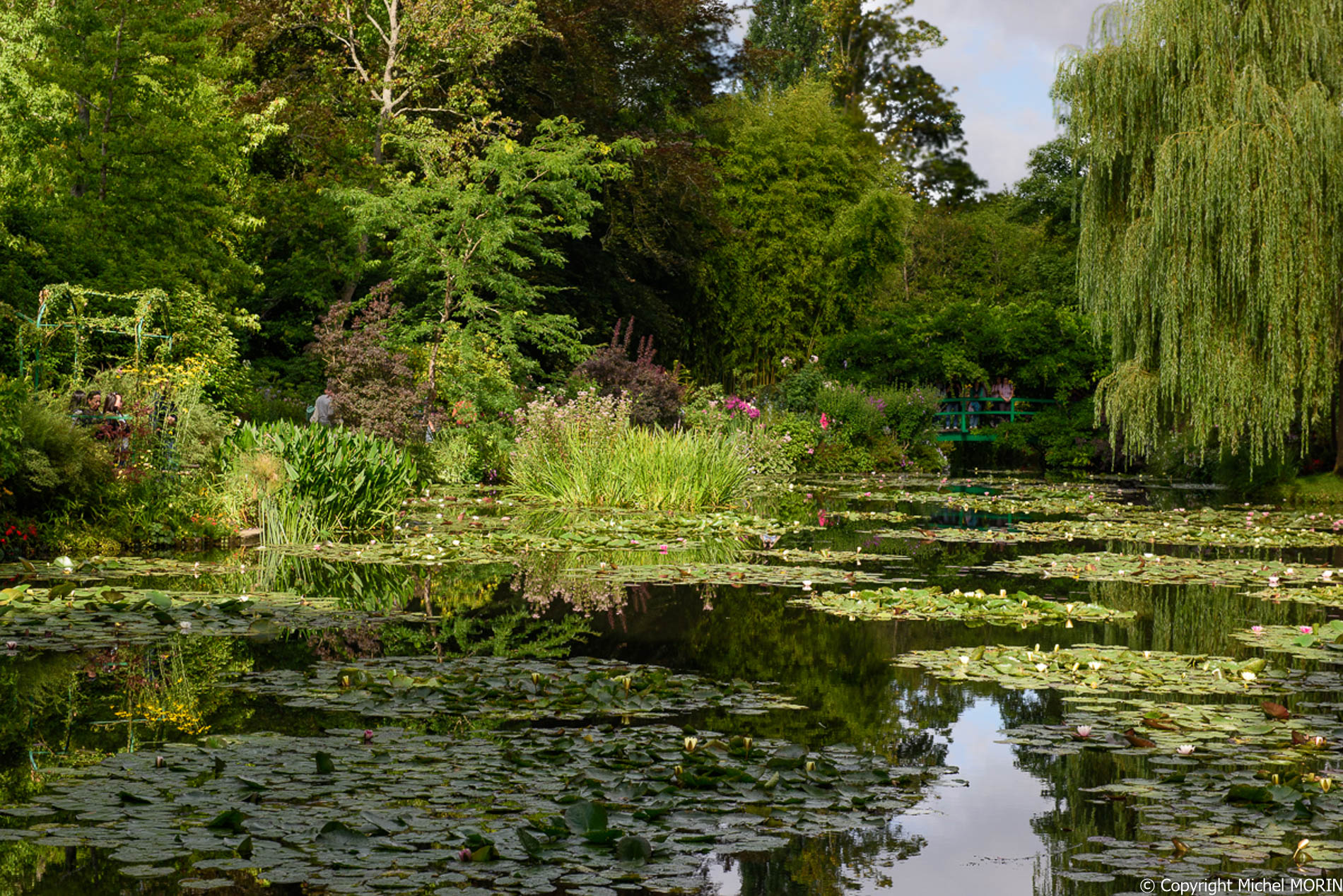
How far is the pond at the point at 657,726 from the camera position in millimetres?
3088

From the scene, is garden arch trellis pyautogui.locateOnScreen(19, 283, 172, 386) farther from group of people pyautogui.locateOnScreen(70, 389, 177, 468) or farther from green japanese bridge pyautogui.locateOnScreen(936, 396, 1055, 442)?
green japanese bridge pyautogui.locateOnScreen(936, 396, 1055, 442)

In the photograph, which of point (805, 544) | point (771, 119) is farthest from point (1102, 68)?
point (771, 119)

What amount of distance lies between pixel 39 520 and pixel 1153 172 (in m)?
13.7

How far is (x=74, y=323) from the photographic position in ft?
37.6

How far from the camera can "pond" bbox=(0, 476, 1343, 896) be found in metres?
3.09

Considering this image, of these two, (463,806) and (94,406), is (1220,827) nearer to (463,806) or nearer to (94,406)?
(463,806)

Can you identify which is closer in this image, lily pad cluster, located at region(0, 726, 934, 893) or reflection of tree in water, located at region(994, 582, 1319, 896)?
lily pad cluster, located at region(0, 726, 934, 893)

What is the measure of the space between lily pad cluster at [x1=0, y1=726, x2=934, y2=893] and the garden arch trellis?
8443 mm

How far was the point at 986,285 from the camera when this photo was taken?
1487 inches

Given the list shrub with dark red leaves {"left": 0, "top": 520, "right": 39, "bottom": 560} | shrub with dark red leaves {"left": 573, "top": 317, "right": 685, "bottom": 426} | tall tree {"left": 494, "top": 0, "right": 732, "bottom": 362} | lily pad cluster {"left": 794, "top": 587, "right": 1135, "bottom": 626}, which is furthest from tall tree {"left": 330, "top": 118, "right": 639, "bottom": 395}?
lily pad cluster {"left": 794, "top": 587, "right": 1135, "bottom": 626}

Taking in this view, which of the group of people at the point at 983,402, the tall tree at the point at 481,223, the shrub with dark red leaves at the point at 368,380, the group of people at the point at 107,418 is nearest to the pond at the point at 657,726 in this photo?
the group of people at the point at 107,418

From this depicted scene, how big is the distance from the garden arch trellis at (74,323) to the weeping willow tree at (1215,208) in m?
11.8

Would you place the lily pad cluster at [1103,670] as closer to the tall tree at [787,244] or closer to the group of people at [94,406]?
the group of people at [94,406]

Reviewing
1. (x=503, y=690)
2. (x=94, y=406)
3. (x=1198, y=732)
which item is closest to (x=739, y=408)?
(x=94, y=406)
